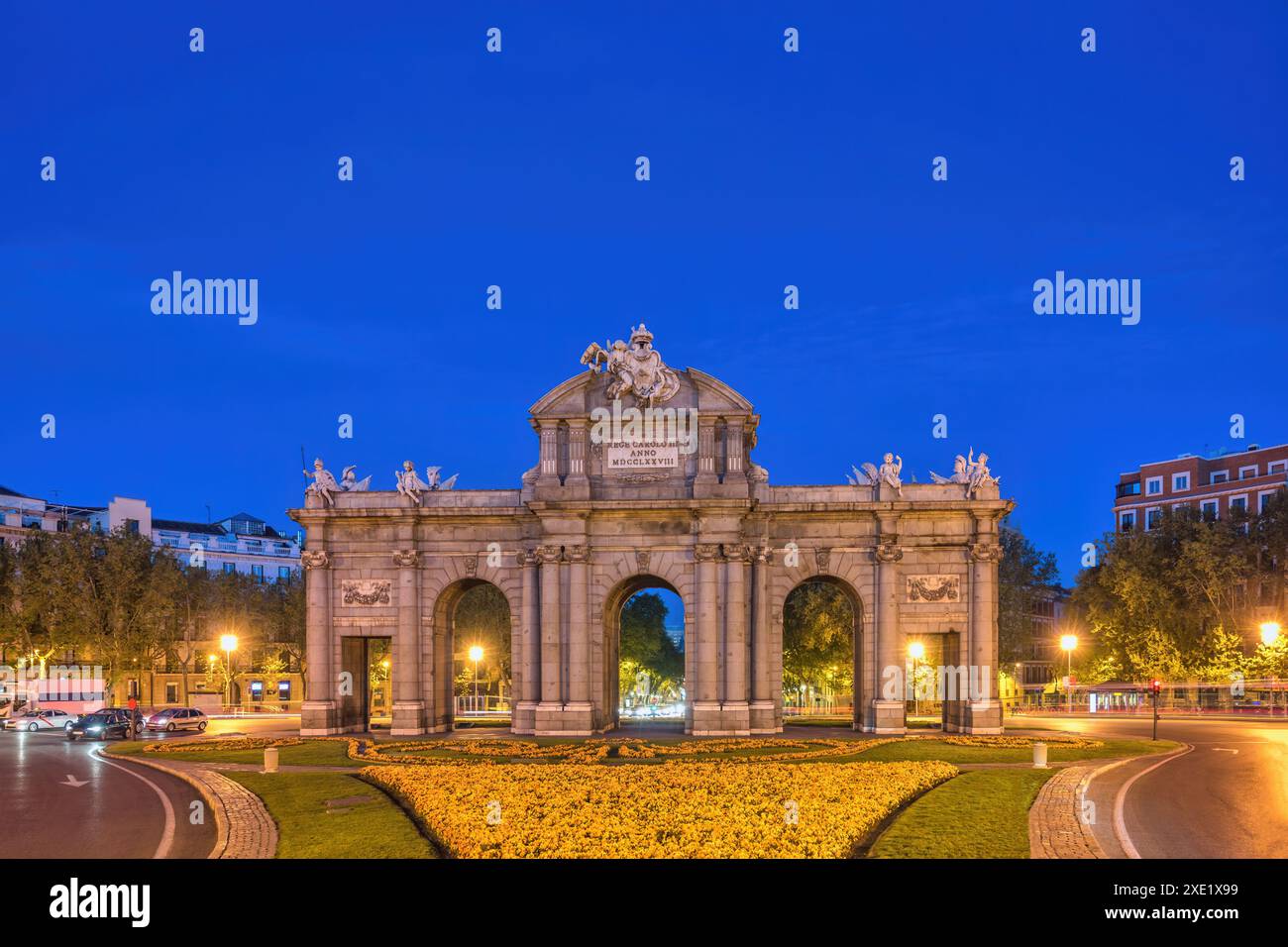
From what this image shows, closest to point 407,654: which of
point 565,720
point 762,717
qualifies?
point 565,720

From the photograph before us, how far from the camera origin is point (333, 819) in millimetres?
25359

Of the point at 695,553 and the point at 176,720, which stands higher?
the point at 695,553

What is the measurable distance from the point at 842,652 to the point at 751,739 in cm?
3423

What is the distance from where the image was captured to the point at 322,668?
49.1 m

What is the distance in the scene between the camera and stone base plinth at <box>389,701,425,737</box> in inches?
1895

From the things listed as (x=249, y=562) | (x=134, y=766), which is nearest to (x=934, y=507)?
(x=134, y=766)

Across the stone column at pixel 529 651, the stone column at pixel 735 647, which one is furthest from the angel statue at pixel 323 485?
the stone column at pixel 735 647

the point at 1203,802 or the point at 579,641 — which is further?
the point at 579,641

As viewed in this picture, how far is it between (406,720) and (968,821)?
30.6m

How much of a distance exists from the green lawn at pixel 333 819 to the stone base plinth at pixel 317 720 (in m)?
14.0

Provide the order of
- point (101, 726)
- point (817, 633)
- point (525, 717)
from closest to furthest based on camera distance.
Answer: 1. point (525, 717)
2. point (101, 726)
3. point (817, 633)

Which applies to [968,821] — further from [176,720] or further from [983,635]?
[176,720]
